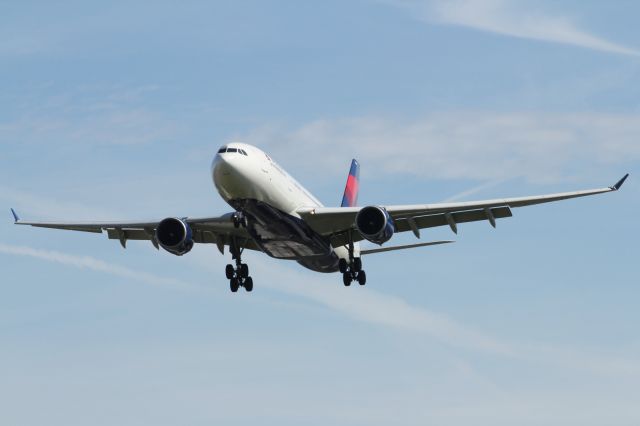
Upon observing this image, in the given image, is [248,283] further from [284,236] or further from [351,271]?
[284,236]

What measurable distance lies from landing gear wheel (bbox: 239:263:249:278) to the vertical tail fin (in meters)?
10.2

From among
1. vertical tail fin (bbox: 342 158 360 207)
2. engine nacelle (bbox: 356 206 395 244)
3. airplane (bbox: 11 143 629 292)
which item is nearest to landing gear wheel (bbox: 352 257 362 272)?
airplane (bbox: 11 143 629 292)

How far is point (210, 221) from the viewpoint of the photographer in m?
45.6

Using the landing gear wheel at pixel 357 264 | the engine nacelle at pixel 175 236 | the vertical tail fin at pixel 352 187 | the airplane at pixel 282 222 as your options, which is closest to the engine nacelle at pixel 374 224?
the airplane at pixel 282 222

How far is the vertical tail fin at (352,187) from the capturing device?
192ft

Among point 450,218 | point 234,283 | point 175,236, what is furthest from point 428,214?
point 175,236

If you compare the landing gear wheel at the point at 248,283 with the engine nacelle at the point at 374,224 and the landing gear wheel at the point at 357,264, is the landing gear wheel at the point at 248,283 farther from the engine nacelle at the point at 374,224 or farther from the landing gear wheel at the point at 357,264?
the engine nacelle at the point at 374,224

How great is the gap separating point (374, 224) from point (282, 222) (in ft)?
11.7

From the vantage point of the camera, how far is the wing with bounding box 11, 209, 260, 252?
45875 mm

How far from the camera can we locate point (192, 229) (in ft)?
153

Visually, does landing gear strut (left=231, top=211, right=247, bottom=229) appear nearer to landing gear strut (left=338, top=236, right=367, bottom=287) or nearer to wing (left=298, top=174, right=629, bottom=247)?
wing (left=298, top=174, right=629, bottom=247)

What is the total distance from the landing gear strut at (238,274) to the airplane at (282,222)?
4 centimetres

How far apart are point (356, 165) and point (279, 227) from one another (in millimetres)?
19218

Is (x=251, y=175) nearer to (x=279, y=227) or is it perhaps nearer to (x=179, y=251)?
(x=279, y=227)
